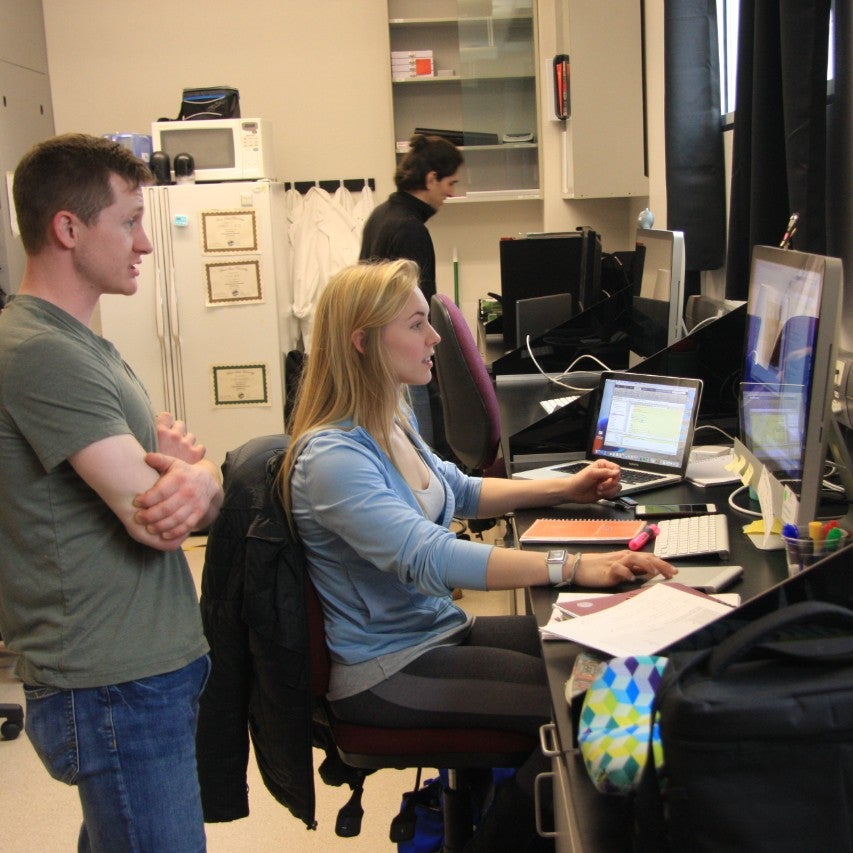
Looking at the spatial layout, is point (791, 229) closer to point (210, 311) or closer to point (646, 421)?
point (646, 421)

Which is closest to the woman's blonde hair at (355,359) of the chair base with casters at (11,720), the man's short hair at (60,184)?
the man's short hair at (60,184)

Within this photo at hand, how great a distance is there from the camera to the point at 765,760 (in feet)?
2.90

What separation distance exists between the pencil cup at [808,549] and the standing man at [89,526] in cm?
85

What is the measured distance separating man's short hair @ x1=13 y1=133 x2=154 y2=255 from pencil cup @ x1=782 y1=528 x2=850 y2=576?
1.07 meters

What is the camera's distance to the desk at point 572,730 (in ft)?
3.51

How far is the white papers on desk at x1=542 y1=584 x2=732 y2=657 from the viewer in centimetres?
125

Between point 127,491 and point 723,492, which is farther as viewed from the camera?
point 723,492

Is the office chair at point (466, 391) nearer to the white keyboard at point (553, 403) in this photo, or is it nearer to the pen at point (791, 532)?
the white keyboard at point (553, 403)

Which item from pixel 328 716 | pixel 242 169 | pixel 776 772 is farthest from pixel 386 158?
pixel 776 772

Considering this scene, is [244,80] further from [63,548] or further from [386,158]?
[63,548]

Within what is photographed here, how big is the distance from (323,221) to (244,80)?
0.92m

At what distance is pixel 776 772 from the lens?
0.88 metres

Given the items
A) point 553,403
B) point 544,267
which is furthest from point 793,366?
point 544,267

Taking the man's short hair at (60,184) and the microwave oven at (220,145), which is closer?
the man's short hair at (60,184)
